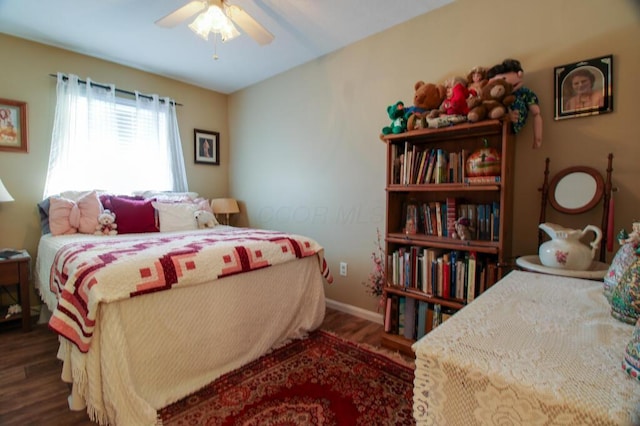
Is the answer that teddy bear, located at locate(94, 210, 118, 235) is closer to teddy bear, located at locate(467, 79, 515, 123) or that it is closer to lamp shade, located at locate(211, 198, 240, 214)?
lamp shade, located at locate(211, 198, 240, 214)

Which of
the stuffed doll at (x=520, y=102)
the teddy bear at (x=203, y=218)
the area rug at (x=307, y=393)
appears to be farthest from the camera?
the teddy bear at (x=203, y=218)

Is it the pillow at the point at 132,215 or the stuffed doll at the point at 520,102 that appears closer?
the stuffed doll at the point at 520,102

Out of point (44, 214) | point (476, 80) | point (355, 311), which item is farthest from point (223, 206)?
point (476, 80)

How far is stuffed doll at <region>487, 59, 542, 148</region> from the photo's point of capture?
167 centimetres

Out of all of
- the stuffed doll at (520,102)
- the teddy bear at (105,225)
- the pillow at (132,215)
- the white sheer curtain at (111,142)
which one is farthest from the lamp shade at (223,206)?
the stuffed doll at (520,102)

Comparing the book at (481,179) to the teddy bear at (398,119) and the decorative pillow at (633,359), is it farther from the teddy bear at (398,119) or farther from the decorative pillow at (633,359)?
the decorative pillow at (633,359)

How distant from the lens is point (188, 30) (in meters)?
2.41

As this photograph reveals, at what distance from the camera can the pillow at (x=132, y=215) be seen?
2.51 m

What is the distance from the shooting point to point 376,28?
93.1 inches

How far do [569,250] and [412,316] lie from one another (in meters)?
1.00

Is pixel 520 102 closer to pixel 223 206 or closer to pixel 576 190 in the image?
pixel 576 190

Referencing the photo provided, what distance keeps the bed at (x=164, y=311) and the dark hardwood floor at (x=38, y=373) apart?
0.16 meters

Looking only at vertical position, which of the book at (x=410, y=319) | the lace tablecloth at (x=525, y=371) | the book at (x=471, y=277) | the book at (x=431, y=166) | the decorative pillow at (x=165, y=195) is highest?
the book at (x=431, y=166)

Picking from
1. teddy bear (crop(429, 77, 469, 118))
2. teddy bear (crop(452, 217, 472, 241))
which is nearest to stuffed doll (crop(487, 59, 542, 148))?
teddy bear (crop(429, 77, 469, 118))
